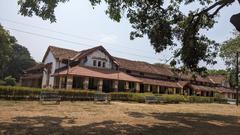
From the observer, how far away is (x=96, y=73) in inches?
1757

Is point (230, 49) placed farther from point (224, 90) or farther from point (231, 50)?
point (224, 90)

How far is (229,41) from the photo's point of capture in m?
50.2

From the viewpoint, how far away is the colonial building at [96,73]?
145 feet

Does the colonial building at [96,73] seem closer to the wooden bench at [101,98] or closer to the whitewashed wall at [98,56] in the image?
the whitewashed wall at [98,56]

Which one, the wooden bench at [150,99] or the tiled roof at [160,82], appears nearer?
the wooden bench at [150,99]

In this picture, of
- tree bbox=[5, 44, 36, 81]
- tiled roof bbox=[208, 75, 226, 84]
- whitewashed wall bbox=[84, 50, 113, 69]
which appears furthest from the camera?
tiled roof bbox=[208, 75, 226, 84]

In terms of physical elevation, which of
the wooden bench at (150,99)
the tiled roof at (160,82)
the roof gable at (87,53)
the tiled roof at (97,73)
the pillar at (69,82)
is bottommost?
the wooden bench at (150,99)

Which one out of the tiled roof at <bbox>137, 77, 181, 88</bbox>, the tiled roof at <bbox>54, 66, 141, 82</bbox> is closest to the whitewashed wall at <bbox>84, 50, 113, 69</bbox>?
the tiled roof at <bbox>54, 66, 141, 82</bbox>

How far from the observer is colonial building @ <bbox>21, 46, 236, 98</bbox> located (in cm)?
4434

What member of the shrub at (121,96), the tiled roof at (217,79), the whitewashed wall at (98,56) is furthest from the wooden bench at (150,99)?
the tiled roof at (217,79)

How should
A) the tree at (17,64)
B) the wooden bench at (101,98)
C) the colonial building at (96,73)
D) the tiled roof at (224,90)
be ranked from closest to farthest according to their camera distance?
1. the wooden bench at (101,98)
2. the colonial building at (96,73)
3. the tree at (17,64)
4. the tiled roof at (224,90)

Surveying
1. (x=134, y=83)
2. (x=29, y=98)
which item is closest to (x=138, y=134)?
(x=29, y=98)

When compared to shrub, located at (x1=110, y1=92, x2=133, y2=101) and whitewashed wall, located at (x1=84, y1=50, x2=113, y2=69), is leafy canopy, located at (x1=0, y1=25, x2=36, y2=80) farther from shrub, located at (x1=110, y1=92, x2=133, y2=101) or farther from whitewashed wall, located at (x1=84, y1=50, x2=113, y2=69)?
shrub, located at (x1=110, y1=92, x2=133, y2=101)

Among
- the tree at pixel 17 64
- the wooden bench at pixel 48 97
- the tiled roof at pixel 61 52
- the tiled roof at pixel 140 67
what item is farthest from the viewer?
the tree at pixel 17 64
